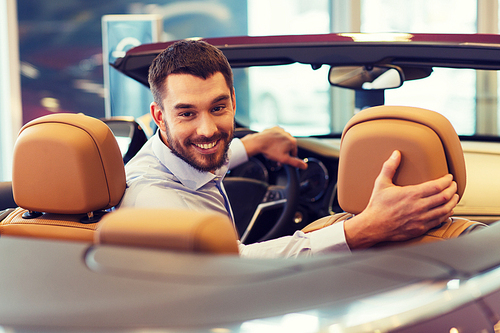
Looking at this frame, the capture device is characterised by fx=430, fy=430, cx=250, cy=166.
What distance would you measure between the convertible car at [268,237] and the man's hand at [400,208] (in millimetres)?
Result: 26

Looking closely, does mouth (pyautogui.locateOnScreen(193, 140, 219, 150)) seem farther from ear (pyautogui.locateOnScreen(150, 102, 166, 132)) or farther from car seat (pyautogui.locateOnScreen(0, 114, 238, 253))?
car seat (pyautogui.locateOnScreen(0, 114, 238, 253))

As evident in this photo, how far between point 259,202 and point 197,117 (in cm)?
93

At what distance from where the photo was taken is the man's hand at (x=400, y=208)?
102 centimetres

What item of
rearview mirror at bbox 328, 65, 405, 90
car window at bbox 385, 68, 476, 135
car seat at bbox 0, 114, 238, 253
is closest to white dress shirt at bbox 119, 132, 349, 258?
car seat at bbox 0, 114, 238, 253

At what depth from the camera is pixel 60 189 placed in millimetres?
1134

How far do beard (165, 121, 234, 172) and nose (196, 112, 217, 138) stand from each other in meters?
0.02

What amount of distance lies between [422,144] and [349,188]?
202 millimetres

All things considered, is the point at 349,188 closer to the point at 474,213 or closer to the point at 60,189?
the point at 60,189

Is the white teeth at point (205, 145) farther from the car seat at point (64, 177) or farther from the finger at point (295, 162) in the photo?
the finger at point (295, 162)

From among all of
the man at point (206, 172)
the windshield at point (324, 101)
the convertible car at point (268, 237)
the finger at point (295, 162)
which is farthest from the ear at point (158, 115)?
the windshield at point (324, 101)

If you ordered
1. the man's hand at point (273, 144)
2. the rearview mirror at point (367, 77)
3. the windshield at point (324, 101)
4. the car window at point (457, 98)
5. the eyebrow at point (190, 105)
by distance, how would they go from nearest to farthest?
the eyebrow at point (190, 105), the rearview mirror at point (367, 77), the man's hand at point (273, 144), the car window at point (457, 98), the windshield at point (324, 101)

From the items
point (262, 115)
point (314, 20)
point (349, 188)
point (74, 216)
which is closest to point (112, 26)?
point (262, 115)

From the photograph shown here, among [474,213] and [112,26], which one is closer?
[474,213]

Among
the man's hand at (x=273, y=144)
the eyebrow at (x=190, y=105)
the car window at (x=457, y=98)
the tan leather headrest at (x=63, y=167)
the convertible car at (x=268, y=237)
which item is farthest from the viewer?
the car window at (x=457, y=98)
